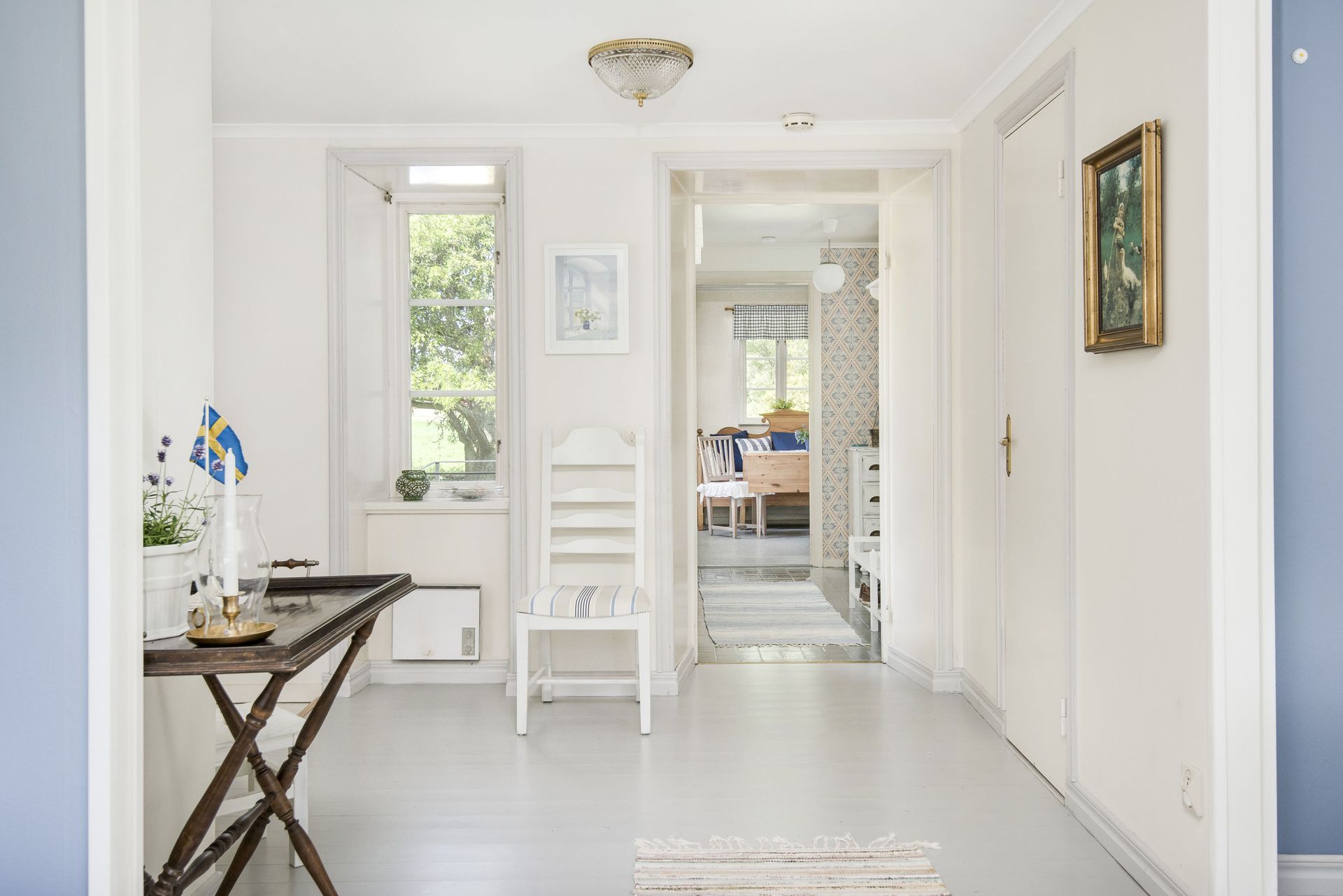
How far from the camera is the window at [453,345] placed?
442 centimetres

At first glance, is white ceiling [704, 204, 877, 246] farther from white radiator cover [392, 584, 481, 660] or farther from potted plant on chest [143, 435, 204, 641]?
potted plant on chest [143, 435, 204, 641]

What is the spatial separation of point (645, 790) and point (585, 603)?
777mm

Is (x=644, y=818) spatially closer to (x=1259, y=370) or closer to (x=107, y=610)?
(x=107, y=610)

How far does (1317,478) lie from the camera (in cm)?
202

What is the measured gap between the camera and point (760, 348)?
9.91 m

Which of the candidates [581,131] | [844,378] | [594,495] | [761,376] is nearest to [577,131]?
[581,131]

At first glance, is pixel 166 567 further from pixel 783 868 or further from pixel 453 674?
pixel 453 674

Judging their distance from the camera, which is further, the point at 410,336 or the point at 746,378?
the point at 746,378

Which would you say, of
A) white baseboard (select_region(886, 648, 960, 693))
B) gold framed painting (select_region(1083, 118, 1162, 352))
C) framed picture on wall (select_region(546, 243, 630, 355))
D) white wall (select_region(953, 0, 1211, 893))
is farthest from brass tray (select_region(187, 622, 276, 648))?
white baseboard (select_region(886, 648, 960, 693))

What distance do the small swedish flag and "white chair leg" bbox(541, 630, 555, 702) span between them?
2.20 m

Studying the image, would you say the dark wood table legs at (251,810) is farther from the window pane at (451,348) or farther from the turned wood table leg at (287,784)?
the window pane at (451,348)

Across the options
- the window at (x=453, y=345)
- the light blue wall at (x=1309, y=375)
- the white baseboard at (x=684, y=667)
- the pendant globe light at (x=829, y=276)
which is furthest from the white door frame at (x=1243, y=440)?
the pendant globe light at (x=829, y=276)

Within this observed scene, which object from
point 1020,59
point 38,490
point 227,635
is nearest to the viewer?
point 38,490

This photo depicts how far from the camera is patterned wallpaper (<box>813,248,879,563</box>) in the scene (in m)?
7.00
